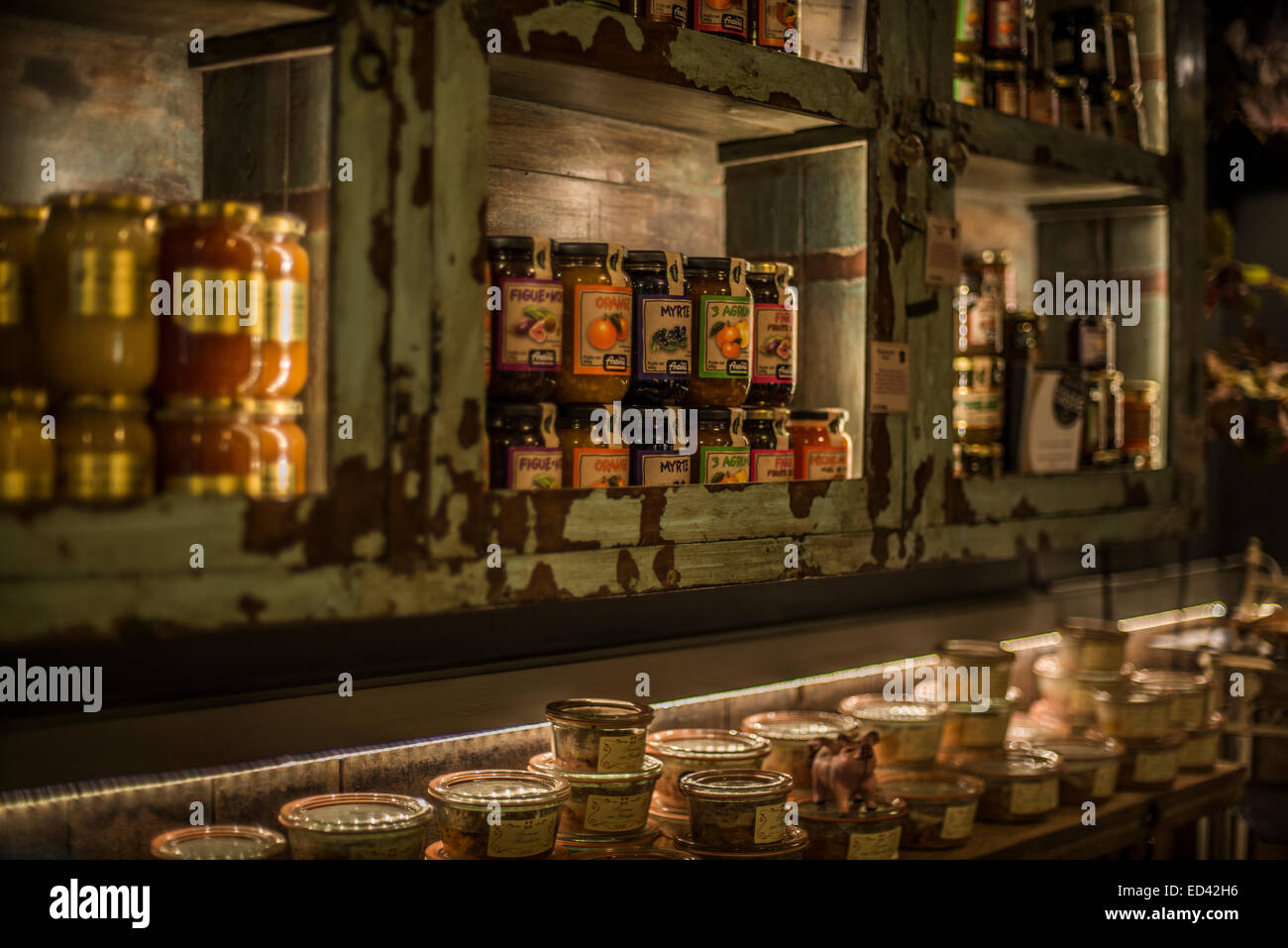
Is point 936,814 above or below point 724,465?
below

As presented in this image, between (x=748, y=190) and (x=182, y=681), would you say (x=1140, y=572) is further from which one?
(x=182, y=681)

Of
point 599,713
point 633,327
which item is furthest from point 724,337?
point 599,713

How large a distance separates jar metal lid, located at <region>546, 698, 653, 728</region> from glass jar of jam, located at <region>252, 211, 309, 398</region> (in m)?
0.60

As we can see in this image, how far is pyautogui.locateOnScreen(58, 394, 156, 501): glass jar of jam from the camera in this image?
1.08m

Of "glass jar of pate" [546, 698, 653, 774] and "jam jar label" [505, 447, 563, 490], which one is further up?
"jam jar label" [505, 447, 563, 490]

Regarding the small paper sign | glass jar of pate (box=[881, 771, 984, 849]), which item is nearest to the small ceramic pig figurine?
glass jar of pate (box=[881, 771, 984, 849])

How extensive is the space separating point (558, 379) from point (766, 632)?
0.94m

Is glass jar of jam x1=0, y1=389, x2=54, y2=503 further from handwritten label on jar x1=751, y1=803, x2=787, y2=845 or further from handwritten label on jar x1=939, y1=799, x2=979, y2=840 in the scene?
handwritten label on jar x1=939, y1=799, x2=979, y2=840

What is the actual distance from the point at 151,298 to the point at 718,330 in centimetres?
71

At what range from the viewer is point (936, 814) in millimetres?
1917

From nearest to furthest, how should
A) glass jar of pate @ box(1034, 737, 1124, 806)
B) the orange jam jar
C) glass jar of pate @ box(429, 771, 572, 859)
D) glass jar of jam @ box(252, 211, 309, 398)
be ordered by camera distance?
glass jar of jam @ box(252, 211, 309, 398) → glass jar of pate @ box(429, 771, 572, 859) → the orange jam jar → glass jar of pate @ box(1034, 737, 1124, 806)

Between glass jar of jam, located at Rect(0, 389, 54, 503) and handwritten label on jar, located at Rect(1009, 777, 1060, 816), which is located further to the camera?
handwritten label on jar, located at Rect(1009, 777, 1060, 816)

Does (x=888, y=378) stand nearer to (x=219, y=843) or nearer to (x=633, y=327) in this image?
(x=633, y=327)

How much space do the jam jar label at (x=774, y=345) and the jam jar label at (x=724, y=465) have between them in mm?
117
